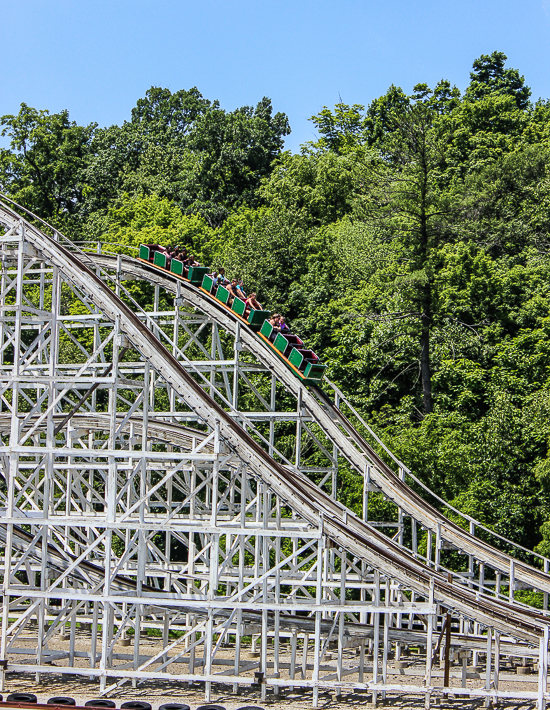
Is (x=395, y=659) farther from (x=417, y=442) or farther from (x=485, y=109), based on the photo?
(x=485, y=109)

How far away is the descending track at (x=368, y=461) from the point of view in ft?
82.5

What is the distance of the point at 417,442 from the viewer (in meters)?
34.2

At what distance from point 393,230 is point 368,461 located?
1650 cm

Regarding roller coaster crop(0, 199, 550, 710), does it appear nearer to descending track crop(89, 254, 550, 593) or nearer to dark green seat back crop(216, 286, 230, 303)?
descending track crop(89, 254, 550, 593)

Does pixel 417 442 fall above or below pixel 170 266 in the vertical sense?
below

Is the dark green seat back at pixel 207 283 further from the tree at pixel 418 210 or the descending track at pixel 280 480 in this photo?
the tree at pixel 418 210

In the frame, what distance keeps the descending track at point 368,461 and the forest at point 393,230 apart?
6713 millimetres

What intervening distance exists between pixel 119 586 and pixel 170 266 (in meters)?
11.8

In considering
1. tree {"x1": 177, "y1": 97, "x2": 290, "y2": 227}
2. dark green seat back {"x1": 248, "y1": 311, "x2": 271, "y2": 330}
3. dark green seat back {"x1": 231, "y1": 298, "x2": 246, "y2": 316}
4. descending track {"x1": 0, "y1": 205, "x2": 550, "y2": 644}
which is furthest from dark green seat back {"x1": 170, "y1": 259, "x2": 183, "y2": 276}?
tree {"x1": 177, "y1": 97, "x2": 290, "y2": 227}

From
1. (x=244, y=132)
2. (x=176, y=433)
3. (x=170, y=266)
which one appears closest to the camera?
(x=176, y=433)

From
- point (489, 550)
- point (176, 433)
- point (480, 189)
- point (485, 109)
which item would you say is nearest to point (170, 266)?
point (176, 433)

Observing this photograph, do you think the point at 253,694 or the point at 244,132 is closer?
the point at 253,694

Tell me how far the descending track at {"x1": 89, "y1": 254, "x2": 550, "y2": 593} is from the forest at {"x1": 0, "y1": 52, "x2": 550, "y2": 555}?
6.71 meters

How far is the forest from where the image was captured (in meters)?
37.0
